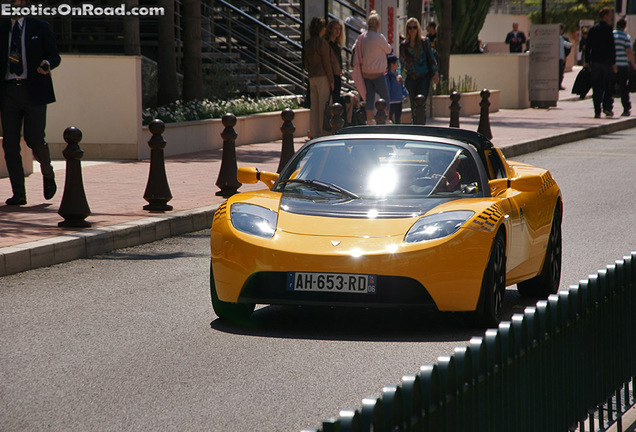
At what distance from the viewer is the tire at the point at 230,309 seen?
7199 mm

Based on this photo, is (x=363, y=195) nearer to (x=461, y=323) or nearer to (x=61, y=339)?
(x=461, y=323)

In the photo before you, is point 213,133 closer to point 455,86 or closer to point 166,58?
point 166,58

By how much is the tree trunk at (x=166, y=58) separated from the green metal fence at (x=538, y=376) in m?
16.0

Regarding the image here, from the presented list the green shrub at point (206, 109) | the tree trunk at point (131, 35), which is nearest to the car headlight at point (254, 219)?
the green shrub at point (206, 109)

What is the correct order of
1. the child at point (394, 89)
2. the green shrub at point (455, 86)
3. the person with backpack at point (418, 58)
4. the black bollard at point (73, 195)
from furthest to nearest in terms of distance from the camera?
the green shrub at point (455, 86) < the person with backpack at point (418, 58) < the child at point (394, 89) < the black bollard at point (73, 195)

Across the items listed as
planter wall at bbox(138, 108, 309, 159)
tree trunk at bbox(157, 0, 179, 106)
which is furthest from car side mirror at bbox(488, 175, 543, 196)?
tree trunk at bbox(157, 0, 179, 106)

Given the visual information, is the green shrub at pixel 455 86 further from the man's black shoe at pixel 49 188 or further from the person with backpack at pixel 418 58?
the man's black shoe at pixel 49 188

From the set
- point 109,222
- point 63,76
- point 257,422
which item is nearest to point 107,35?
point 63,76

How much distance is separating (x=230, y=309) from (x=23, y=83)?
5.55m

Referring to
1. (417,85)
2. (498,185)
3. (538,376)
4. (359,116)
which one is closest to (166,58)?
(359,116)

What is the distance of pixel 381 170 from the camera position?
780cm

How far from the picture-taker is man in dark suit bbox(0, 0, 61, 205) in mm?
11883

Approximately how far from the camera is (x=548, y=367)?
13.1 ft

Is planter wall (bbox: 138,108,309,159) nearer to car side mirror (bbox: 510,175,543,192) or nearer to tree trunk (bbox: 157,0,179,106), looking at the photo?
tree trunk (bbox: 157,0,179,106)
